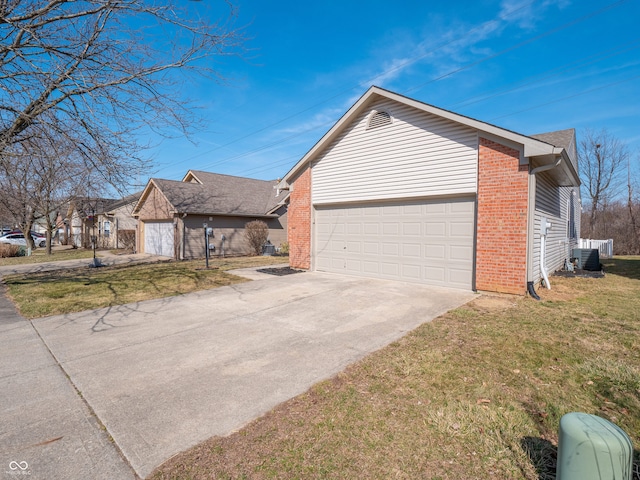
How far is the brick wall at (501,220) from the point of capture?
7484 mm

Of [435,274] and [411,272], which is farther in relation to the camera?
[411,272]

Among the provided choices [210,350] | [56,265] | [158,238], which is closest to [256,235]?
[158,238]

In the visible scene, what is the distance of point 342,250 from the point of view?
11.2m

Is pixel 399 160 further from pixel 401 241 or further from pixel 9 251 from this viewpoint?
pixel 9 251

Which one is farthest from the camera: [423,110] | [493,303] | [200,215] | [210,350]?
[200,215]

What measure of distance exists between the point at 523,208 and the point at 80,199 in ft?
95.5

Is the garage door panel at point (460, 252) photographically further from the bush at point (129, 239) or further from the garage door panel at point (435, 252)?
the bush at point (129, 239)

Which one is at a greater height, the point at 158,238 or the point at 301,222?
the point at 301,222

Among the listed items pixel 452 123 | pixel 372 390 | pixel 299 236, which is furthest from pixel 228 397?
pixel 299 236

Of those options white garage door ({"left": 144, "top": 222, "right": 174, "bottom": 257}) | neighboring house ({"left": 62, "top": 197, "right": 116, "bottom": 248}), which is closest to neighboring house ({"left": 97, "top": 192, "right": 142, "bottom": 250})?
neighboring house ({"left": 62, "top": 197, "right": 116, "bottom": 248})

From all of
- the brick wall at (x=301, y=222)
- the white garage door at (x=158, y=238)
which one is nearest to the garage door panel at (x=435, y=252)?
the brick wall at (x=301, y=222)

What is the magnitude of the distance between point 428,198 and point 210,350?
267 inches

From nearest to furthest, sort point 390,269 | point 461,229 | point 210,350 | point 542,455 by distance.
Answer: point 542,455
point 210,350
point 461,229
point 390,269

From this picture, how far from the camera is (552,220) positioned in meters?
10.5
